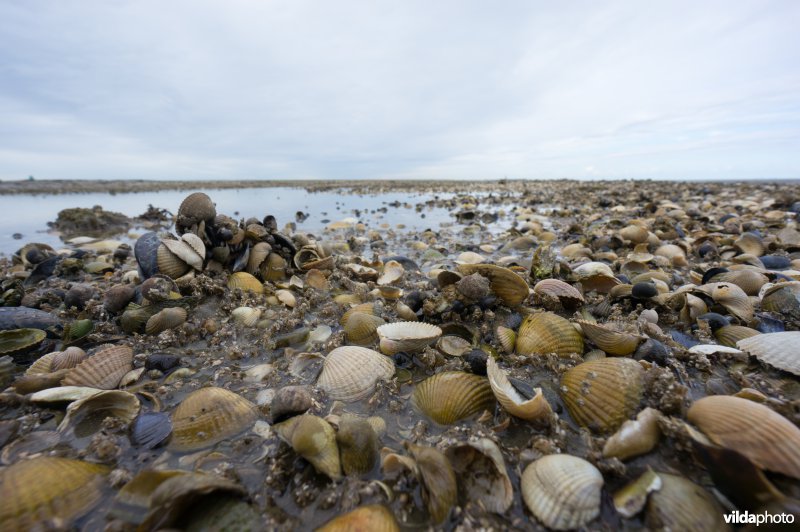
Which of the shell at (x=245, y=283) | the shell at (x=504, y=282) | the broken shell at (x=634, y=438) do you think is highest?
the shell at (x=504, y=282)

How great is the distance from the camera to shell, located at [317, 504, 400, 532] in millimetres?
1505

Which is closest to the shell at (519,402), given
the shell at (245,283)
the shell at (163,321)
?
the shell at (163,321)

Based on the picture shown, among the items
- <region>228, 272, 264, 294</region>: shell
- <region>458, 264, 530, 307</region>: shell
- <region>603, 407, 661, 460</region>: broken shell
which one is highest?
<region>458, 264, 530, 307</region>: shell

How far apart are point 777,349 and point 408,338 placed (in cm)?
274

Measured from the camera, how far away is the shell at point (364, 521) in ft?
4.94

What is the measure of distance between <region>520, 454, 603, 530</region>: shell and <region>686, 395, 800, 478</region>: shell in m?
0.67

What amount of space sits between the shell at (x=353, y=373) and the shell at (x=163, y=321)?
5.99ft

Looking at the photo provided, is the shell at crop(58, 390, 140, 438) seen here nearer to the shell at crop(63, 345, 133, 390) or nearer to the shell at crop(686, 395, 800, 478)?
the shell at crop(63, 345, 133, 390)

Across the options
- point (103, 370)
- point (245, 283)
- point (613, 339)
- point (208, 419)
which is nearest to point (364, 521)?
point (208, 419)

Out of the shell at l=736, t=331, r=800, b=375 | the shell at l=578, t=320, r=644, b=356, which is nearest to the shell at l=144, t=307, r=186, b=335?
the shell at l=578, t=320, r=644, b=356

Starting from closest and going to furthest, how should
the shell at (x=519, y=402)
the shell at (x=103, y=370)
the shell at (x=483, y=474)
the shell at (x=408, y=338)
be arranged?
the shell at (x=483, y=474) < the shell at (x=519, y=402) < the shell at (x=103, y=370) < the shell at (x=408, y=338)

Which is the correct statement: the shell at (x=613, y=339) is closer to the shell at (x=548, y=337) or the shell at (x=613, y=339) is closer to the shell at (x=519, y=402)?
the shell at (x=548, y=337)

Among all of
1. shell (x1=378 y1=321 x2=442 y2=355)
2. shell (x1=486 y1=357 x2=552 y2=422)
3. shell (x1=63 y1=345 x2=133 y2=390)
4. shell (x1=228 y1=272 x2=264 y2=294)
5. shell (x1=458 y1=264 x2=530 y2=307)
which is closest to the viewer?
shell (x1=486 y1=357 x2=552 y2=422)

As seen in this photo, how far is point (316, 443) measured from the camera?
179 cm
